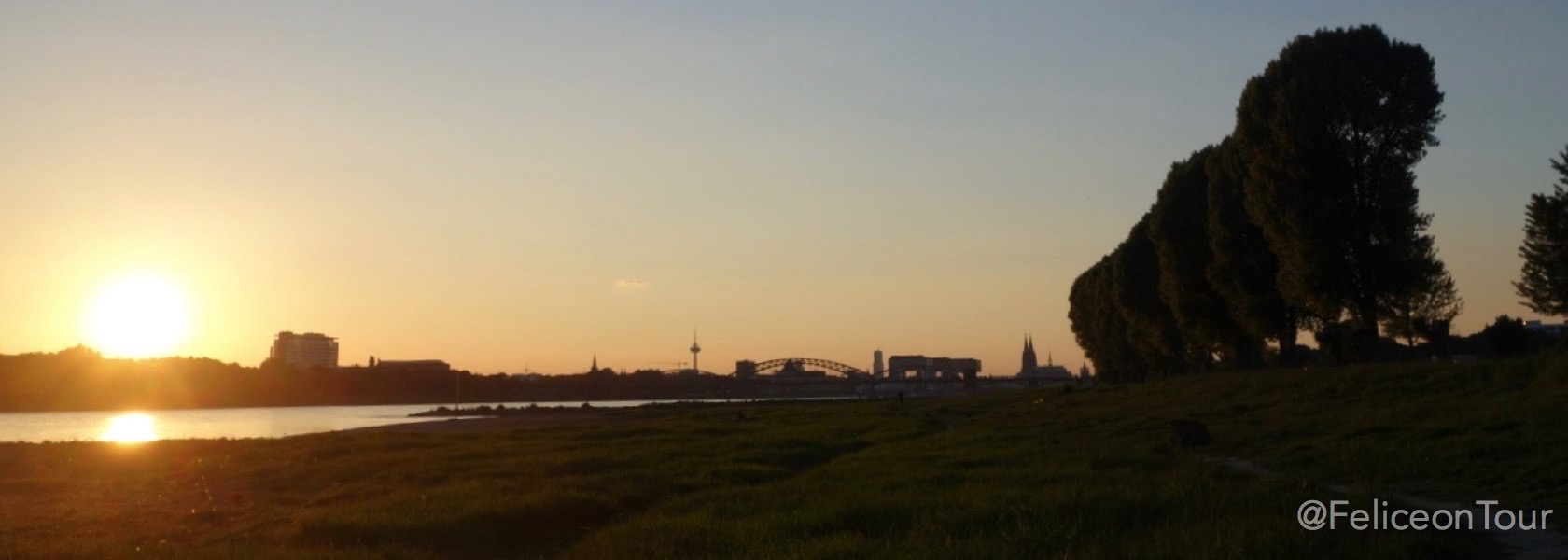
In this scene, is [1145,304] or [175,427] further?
[175,427]

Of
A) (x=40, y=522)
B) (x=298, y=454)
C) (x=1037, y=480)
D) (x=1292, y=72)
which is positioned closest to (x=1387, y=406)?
(x=1037, y=480)

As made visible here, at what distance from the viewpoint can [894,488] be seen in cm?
2414

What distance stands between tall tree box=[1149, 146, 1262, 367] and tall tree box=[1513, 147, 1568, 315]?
12211 mm

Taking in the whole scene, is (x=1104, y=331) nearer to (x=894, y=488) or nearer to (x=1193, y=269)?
(x=1193, y=269)

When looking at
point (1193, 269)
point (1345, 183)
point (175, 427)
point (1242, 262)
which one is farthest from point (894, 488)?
point (175, 427)

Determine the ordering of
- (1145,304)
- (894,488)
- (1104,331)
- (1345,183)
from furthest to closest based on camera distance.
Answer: (1104,331) < (1145,304) < (1345,183) < (894,488)

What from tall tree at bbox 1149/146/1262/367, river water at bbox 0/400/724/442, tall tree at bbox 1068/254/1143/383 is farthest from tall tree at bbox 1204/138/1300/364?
river water at bbox 0/400/724/442

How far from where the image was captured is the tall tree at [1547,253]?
169 ft

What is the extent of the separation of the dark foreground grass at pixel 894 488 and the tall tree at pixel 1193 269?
16.3m

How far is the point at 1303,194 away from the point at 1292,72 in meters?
5.19

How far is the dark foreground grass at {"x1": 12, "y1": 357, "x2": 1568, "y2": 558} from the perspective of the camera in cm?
1705

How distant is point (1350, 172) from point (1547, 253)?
12788 millimetres

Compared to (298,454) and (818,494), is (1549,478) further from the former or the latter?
(298,454)

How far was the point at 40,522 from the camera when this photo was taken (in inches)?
1075
